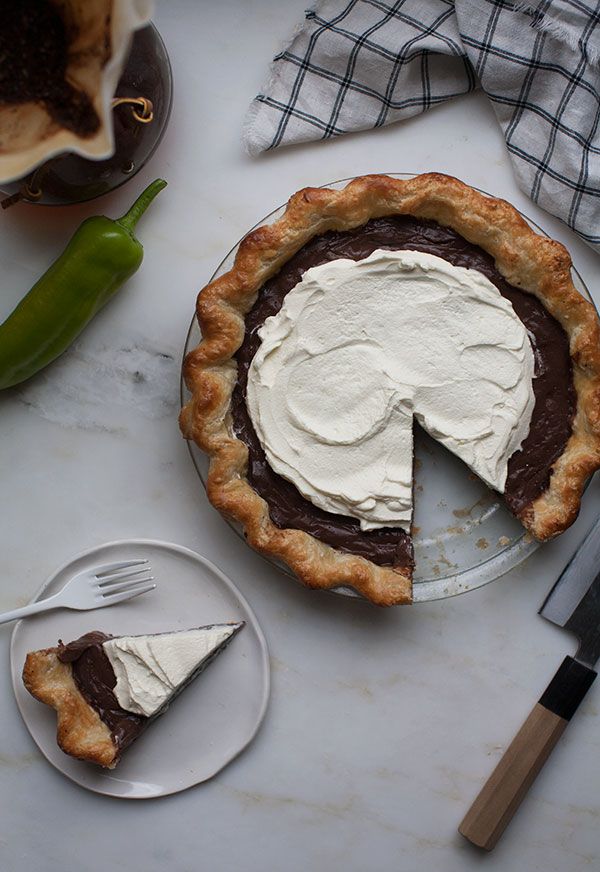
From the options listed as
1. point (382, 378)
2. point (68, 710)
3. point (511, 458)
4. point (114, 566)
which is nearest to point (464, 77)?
point (382, 378)

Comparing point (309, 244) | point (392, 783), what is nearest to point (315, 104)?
point (309, 244)

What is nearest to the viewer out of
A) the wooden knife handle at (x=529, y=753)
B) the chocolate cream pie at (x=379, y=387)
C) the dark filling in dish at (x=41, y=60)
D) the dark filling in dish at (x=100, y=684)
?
the dark filling in dish at (x=41, y=60)

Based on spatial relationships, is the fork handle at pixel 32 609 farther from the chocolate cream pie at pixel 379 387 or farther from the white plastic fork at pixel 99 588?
the chocolate cream pie at pixel 379 387

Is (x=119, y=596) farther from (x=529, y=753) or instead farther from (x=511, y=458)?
(x=529, y=753)

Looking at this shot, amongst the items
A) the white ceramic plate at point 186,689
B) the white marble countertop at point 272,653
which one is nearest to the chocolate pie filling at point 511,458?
the white marble countertop at point 272,653

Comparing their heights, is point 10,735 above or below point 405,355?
below

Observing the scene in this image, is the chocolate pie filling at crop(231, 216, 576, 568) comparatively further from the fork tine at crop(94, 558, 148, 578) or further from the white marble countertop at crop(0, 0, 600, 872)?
the fork tine at crop(94, 558, 148, 578)

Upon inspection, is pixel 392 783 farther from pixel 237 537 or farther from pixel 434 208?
pixel 434 208
